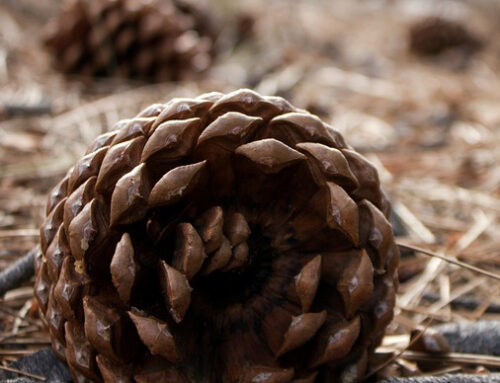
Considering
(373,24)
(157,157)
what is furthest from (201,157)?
(373,24)

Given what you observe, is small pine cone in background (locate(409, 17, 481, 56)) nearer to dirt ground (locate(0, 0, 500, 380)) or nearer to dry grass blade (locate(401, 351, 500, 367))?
dirt ground (locate(0, 0, 500, 380))

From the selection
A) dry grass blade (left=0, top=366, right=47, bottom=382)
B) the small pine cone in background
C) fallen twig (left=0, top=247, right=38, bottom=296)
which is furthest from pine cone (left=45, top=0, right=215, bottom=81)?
the small pine cone in background

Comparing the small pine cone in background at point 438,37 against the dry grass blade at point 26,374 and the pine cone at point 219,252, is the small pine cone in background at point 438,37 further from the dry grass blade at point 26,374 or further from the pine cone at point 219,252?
the dry grass blade at point 26,374

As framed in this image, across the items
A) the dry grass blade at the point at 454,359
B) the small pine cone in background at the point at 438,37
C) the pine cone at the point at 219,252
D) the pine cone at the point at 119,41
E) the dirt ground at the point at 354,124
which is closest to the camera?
the pine cone at the point at 219,252

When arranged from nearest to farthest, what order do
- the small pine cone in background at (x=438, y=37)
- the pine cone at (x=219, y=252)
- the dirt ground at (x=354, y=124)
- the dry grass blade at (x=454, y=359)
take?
the pine cone at (x=219, y=252)
the dry grass blade at (x=454, y=359)
the dirt ground at (x=354, y=124)
the small pine cone in background at (x=438, y=37)

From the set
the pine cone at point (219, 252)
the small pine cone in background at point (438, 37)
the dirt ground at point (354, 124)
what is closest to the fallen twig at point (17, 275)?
the dirt ground at point (354, 124)

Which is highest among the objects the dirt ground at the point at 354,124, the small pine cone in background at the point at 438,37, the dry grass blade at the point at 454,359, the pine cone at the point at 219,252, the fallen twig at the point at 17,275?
the pine cone at the point at 219,252
